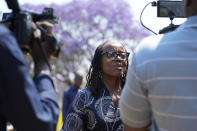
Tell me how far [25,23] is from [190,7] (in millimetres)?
900

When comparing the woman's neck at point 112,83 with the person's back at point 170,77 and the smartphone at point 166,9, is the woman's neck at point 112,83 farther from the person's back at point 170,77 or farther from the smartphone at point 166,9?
the person's back at point 170,77

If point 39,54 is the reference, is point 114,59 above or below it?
below

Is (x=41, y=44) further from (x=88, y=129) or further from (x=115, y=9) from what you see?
(x=115, y=9)

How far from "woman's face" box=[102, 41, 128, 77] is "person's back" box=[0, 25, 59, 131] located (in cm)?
174

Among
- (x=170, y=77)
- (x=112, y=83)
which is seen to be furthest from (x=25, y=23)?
(x=112, y=83)

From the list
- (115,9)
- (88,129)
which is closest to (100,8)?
(115,9)

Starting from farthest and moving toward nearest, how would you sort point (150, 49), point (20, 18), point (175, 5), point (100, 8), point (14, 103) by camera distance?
point (100, 8) < point (175, 5) < point (150, 49) < point (20, 18) < point (14, 103)

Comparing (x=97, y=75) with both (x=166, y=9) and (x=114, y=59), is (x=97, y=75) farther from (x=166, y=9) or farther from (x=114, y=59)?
(x=166, y=9)

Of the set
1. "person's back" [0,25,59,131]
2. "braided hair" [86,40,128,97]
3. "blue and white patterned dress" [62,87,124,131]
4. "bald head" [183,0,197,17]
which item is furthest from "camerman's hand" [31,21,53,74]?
"braided hair" [86,40,128,97]

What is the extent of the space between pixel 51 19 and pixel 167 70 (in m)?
0.67

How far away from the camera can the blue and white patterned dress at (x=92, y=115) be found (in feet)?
11.8

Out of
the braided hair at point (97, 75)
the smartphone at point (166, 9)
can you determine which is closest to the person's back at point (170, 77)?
the smartphone at point (166, 9)

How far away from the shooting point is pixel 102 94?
3.79 meters

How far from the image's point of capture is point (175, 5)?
127 inches
